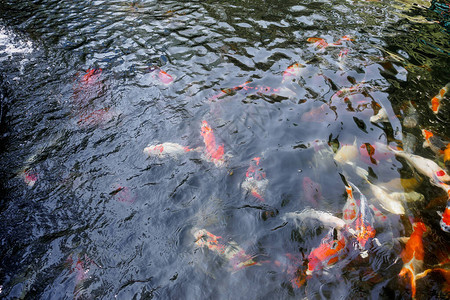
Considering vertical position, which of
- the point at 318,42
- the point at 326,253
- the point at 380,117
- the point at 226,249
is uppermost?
the point at 318,42

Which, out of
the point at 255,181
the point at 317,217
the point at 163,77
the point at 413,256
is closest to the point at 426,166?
the point at 413,256

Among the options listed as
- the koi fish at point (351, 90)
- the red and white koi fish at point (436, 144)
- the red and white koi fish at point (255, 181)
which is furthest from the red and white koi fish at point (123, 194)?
the red and white koi fish at point (436, 144)

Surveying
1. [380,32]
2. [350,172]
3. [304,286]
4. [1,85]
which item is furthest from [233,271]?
[380,32]

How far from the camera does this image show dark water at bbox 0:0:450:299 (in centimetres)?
341

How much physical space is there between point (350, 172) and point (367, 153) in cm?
51

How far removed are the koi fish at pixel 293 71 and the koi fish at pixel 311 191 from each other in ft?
8.86

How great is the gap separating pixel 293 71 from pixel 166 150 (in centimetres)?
343

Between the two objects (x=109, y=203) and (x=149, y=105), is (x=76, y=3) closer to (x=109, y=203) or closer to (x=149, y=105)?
(x=149, y=105)

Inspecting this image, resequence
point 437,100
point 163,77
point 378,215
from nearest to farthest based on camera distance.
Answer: point 378,215 → point 437,100 → point 163,77

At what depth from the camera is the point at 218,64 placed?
6688mm

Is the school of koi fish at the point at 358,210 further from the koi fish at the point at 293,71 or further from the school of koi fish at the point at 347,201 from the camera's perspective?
the koi fish at the point at 293,71

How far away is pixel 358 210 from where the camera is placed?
387cm

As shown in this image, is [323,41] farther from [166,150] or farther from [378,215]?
[166,150]

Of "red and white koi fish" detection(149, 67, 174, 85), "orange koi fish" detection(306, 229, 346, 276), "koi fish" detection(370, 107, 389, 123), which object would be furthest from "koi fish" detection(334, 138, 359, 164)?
"red and white koi fish" detection(149, 67, 174, 85)
